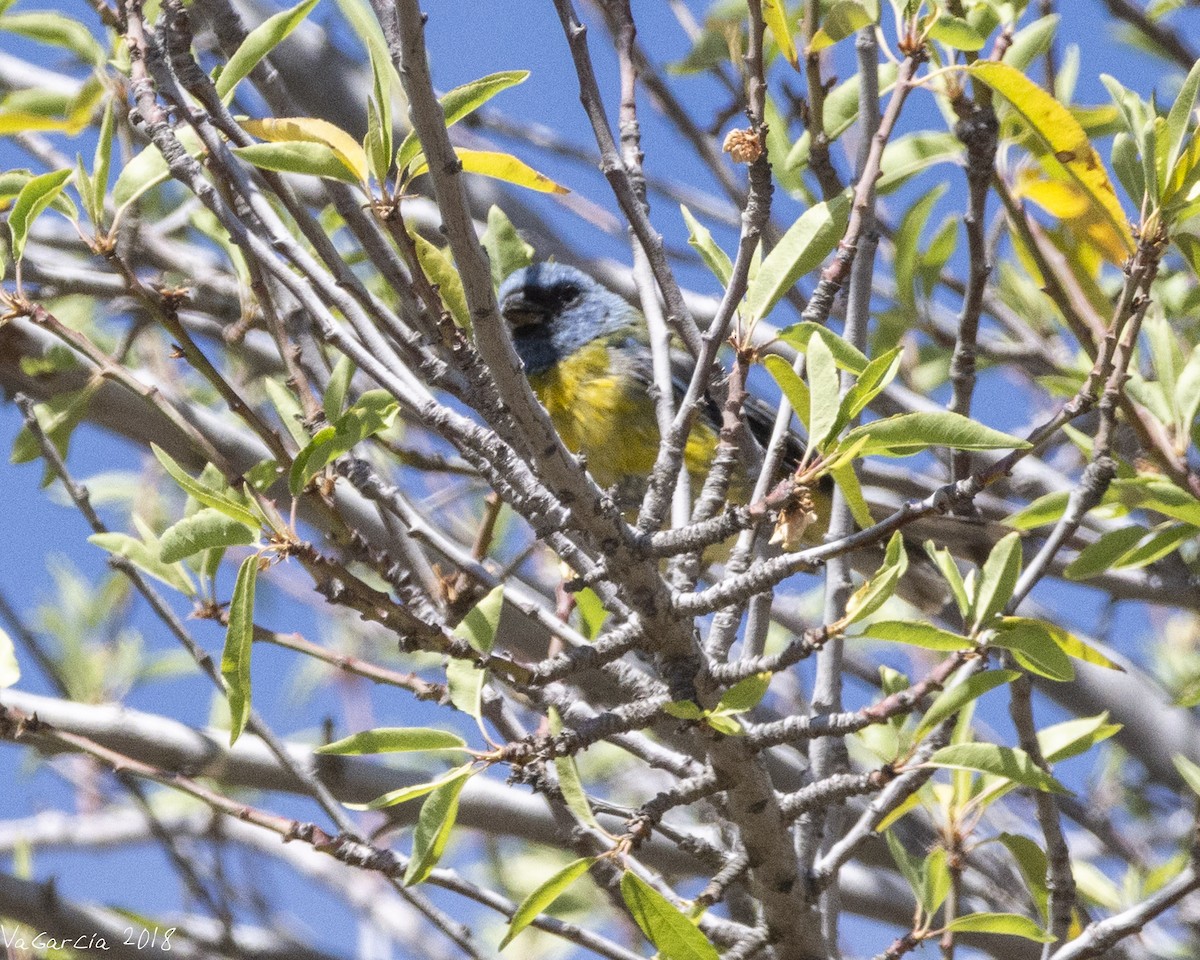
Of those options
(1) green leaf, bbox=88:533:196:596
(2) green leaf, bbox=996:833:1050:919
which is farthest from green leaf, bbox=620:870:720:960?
(1) green leaf, bbox=88:533:196:596

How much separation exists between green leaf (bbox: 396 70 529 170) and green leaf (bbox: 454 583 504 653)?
581 millimetres

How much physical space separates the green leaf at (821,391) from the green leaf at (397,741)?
585mm

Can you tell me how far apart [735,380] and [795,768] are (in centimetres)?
174

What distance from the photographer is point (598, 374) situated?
422 cm

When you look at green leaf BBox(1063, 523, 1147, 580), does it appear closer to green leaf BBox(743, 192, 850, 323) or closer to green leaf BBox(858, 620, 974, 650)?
green leaf BBox(858, 620, 974, 650)

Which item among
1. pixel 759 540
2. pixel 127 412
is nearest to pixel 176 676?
pixel 127 412

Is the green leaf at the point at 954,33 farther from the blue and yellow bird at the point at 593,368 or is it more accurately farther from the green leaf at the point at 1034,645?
the blue and yellow bird at the point at 593,368

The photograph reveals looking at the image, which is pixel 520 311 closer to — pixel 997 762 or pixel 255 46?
pixel 255 46

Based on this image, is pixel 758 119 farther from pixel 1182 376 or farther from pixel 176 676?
pixel 176 676

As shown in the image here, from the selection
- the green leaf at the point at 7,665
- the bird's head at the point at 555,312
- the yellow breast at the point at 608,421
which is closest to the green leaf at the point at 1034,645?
the green leaf at the point at 7,665

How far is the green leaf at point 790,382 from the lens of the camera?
1771 mm

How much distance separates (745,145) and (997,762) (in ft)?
2.91

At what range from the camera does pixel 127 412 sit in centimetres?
332

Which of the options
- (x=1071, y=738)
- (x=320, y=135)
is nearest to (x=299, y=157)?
(x=320, y=135)
